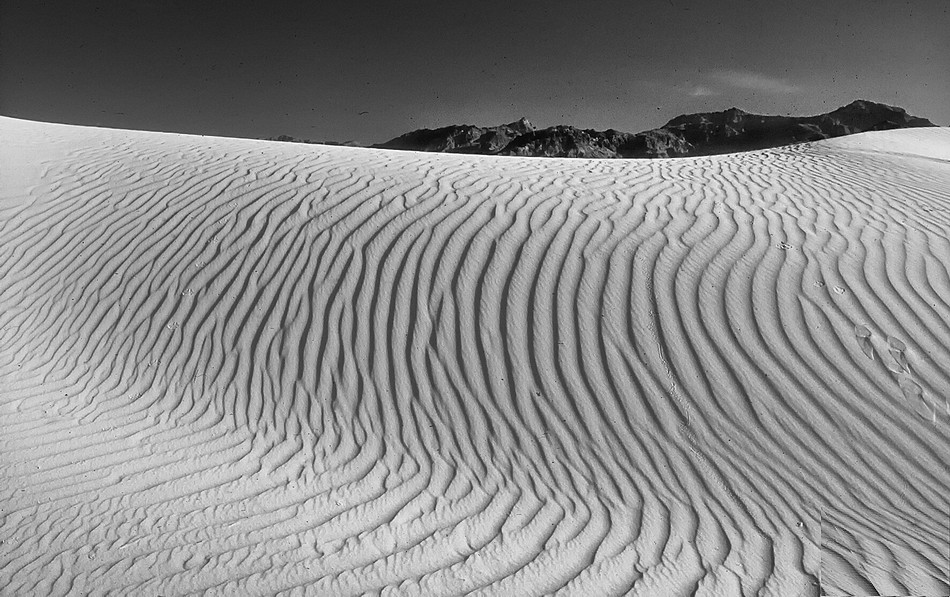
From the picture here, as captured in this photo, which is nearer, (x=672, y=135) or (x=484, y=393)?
(x=484, y=393)

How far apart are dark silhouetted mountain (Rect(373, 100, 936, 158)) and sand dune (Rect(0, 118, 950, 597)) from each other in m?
65.5

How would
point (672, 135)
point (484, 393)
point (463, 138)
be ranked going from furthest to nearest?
point (463, 138) → point (672, 135) → point (484, 393)

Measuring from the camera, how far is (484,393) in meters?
4.40

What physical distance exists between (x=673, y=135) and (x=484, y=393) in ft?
299

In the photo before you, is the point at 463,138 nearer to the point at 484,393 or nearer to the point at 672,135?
the point at 672,135

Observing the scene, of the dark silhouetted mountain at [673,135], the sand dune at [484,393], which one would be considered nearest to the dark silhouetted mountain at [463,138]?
the dark silhouetted mountain at [673,135]

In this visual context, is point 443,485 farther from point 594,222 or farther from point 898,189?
point 898,189

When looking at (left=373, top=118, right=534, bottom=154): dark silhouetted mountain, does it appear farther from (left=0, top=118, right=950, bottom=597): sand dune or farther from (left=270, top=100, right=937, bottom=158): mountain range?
(left=0, top=118, right=950, bottom=597): sand dune

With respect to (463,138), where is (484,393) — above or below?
above

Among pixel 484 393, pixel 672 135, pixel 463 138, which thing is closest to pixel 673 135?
pixel 672 135

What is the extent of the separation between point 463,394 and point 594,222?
2308 millimetres

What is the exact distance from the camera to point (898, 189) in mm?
6961

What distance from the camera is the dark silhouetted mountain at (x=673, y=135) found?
2859 inches

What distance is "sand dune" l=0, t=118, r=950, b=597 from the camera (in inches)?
128
